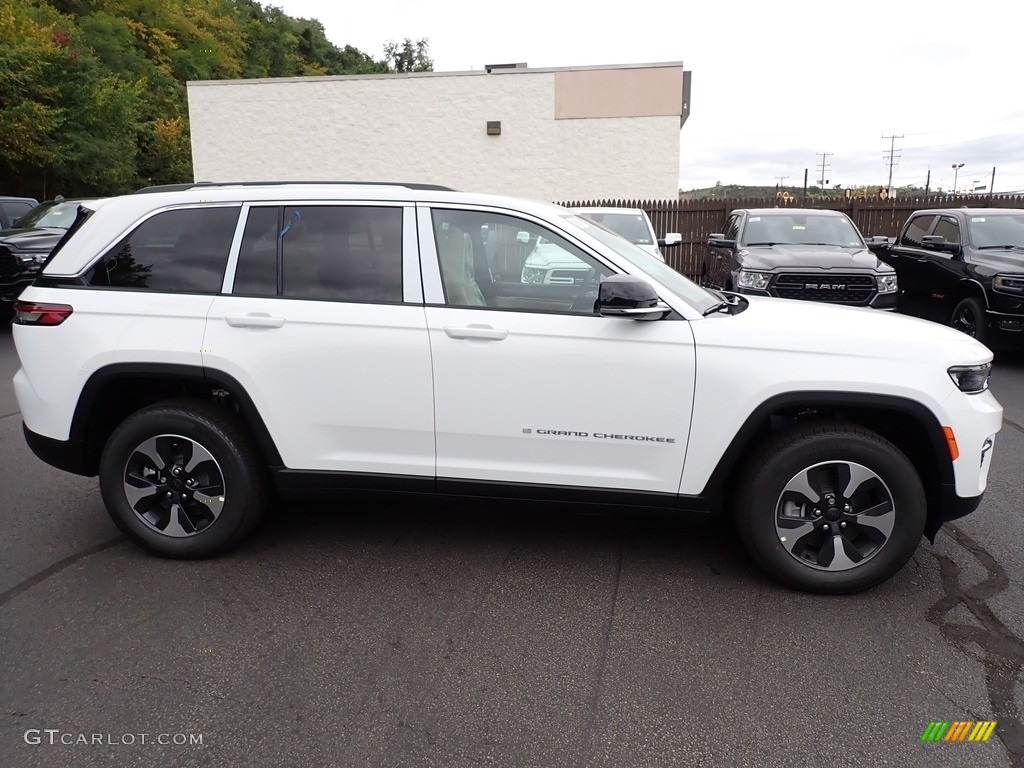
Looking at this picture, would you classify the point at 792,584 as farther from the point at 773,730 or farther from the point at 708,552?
the point at 773,730

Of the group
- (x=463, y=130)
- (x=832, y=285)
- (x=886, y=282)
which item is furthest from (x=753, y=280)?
(x=463, y=130)

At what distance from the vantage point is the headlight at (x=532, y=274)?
3.72m

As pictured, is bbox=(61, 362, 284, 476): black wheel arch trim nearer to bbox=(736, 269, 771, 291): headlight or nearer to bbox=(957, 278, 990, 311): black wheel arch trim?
bbox=(736, 269, 771, 291): headlight

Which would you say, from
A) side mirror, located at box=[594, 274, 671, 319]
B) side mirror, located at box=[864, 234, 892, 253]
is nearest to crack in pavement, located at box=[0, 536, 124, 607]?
side mirror, located at box=[594, 274, 671, 319]

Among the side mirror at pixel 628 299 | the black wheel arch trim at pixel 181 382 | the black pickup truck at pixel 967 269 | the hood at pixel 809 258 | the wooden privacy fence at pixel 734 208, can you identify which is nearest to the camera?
the side mirror at pixel 628 299

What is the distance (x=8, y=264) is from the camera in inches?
421

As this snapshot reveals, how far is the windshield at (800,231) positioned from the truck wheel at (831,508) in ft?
24.0

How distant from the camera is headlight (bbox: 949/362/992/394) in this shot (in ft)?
10.8

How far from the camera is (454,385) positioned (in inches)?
137

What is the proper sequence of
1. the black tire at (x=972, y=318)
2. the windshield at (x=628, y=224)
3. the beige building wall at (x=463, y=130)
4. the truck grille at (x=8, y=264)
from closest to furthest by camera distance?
the black tire at (x=972, y=318) → the truck grille at (x=8, y=264) → the windshield at (x=628, y=224) → the beige building wall at (x=463, y=130)

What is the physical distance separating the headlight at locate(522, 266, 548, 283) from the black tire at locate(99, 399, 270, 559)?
62.6 inches

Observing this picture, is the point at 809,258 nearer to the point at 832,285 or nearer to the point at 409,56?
the point at 832,285
